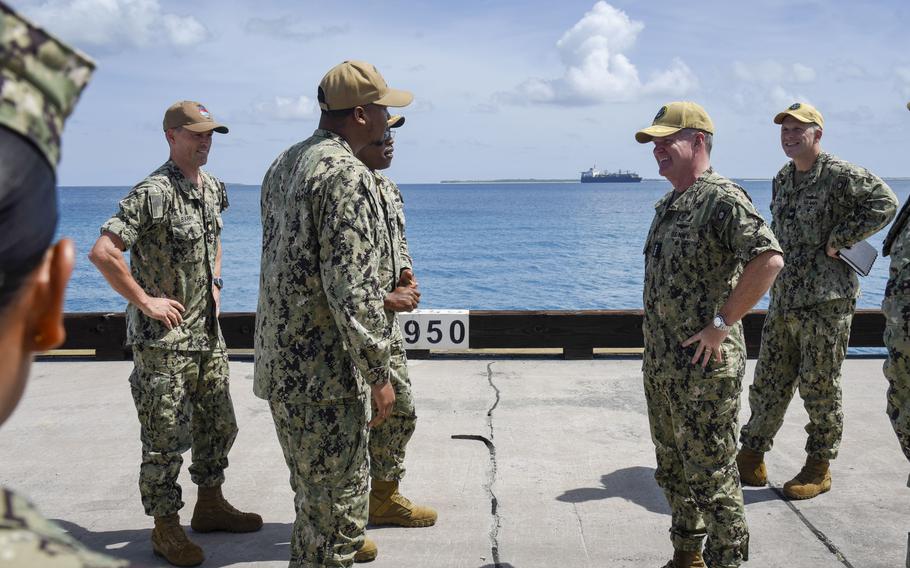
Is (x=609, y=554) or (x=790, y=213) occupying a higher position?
(x=790, y=213)

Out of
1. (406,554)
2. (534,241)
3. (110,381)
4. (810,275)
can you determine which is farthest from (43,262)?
(534,241)

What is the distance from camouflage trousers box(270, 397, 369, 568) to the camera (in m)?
3.12

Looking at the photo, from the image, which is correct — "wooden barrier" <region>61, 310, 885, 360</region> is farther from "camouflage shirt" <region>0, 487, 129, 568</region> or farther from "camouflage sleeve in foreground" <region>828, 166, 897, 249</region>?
"camouflage shirt" <region>0, 487, 129, 568</region>

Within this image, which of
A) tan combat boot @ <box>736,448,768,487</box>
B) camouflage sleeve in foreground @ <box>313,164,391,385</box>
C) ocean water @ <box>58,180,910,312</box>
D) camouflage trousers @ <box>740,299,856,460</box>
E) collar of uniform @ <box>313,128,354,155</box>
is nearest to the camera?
camouflage sleeve in foreground @ <box>313,164,391,385</box>

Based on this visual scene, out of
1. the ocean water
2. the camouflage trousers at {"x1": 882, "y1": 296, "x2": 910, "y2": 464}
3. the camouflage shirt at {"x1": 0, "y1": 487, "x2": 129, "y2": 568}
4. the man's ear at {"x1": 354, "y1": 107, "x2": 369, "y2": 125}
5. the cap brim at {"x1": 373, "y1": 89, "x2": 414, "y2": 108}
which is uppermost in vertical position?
the cap brim at {"x1": 373, "y1": 89, "x2": 414, "y2": 108}

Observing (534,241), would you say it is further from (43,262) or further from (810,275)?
(43,262)

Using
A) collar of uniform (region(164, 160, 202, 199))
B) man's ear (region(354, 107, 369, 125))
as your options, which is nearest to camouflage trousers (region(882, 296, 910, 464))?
man's ear (region(354, 107, 369, 125))

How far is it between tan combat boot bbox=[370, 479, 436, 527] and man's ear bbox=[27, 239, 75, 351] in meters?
4.01

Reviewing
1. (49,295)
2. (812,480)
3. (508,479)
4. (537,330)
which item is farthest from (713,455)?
(537,330)

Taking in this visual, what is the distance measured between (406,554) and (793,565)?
194 centimetres

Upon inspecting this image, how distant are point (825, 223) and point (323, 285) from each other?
10.9ft

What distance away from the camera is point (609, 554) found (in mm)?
4402

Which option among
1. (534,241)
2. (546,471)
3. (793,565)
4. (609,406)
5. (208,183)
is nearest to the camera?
(793,565)

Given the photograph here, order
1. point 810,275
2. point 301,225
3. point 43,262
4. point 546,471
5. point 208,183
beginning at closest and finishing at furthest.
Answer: point 43,262 → point 301,225 → point 208,183 → point 810,275 → point 546,471
